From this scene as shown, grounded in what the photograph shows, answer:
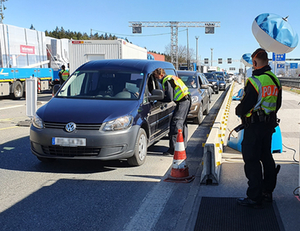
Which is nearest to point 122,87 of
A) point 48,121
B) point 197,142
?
point 48,121

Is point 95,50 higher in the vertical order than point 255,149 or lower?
higher

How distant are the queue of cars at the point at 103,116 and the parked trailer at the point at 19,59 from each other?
1340cm

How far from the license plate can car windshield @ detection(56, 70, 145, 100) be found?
4.12ft

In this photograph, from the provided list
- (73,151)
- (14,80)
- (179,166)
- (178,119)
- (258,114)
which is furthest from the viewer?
(14,80)

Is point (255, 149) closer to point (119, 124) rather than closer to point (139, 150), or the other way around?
point (119, 124)

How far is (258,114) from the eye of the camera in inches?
162

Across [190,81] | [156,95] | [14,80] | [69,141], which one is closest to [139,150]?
[156,95]

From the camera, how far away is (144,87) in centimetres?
686

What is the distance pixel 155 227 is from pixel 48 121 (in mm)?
2780

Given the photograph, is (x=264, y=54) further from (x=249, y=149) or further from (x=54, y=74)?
(x=54, y=74)

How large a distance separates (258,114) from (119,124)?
240 centimetres

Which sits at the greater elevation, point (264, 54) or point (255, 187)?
point (264, 54)

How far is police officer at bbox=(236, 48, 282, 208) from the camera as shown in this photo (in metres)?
4.09

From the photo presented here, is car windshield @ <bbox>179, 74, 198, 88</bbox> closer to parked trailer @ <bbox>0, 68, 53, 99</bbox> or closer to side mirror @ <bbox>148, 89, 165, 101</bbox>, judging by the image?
side mirror @ <bbox>148, 89, 165, 101</bbox>
